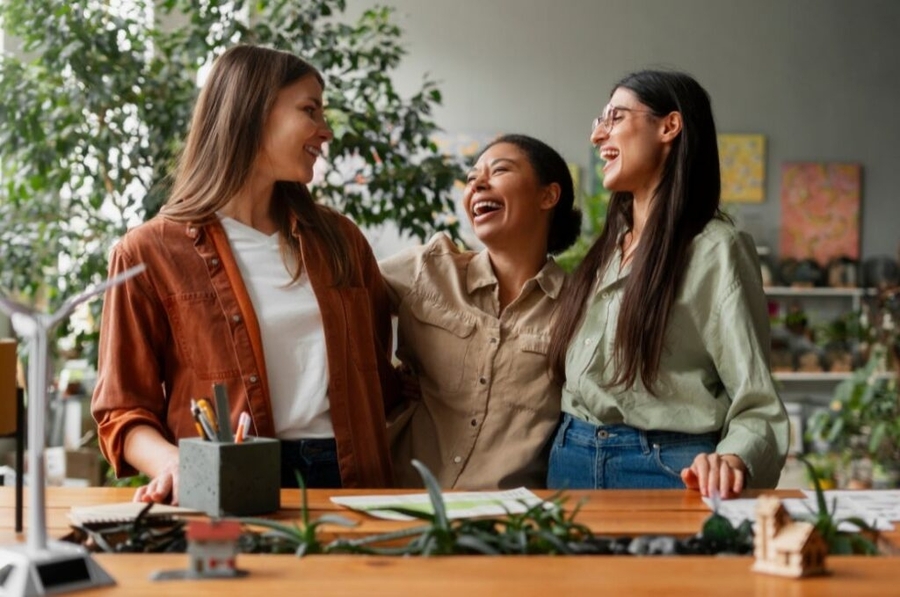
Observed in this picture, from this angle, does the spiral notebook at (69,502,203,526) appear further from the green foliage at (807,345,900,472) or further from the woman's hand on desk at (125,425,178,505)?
the green foliage at (807,345,900,472)

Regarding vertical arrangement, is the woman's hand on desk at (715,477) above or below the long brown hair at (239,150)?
below

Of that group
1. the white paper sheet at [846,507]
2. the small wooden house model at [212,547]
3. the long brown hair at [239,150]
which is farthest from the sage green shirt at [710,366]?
the small wooden house model at [212,547]

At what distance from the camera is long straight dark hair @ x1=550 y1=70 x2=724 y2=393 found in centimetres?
204

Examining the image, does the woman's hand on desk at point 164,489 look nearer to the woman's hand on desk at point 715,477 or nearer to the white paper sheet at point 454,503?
the white paper sheet at point 454,503

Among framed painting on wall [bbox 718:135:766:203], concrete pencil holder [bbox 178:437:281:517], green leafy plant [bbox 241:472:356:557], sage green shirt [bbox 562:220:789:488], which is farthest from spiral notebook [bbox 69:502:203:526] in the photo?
framed painting on wall [bbox 718:135:766:203]

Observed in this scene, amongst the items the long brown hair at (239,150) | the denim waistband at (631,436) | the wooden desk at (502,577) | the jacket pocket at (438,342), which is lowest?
the wooden desk at (502,577)

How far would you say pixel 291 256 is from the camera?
2090 mm

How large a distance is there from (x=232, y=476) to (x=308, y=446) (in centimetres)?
48

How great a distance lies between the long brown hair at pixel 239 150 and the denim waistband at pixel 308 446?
0.28 m

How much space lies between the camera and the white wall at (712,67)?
8.30 meters

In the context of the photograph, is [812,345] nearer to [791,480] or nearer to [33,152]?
[791,480]

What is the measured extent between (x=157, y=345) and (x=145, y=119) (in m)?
1.73

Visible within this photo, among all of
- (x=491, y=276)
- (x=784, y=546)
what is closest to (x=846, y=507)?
(x=784, y=546)

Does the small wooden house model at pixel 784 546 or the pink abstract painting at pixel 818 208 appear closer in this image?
the small wooden house model at pixel 784 546
